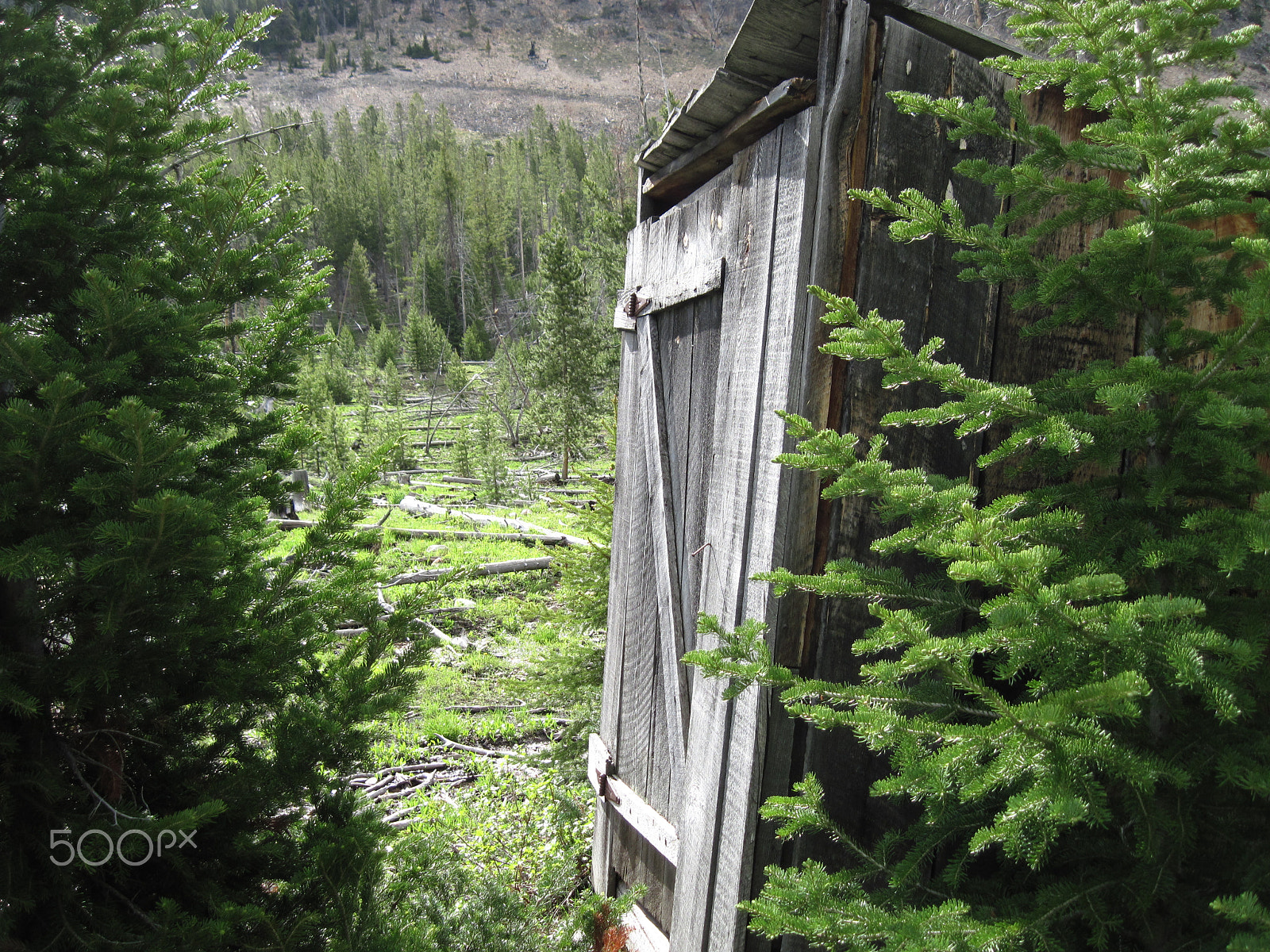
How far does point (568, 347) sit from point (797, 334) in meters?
19.5

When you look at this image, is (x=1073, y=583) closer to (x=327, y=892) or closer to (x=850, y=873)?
(x=850, y=873)

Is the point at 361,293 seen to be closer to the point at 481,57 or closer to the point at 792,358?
the point at 792,358

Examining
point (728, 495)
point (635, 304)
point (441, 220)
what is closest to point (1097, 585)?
point (728, 495)

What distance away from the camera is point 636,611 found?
355 centimetres

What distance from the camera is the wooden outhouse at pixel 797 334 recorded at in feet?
6.99

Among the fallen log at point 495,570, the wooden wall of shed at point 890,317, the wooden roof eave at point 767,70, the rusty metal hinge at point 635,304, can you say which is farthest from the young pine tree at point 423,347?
the wooden wall of shed at point 890,317

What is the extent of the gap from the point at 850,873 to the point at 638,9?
489 inches

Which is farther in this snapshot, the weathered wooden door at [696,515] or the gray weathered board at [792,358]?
the weathered wooden door at [696,515]

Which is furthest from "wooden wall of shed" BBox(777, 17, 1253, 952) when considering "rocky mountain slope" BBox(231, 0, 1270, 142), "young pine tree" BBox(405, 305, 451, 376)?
"rocky mountain slope" BBox(231, 0, 1270, 142)

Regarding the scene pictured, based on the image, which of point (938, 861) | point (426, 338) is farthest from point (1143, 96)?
point (426, 338)

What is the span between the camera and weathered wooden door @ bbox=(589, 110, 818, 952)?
228cm

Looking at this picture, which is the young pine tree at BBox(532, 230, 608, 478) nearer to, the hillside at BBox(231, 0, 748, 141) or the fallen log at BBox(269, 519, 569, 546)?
the fallen log at BBox(269, 519, 569, 546)

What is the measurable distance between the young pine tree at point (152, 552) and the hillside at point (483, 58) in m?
94.7

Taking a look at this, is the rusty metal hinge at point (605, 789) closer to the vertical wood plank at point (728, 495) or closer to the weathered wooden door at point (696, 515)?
the weathered wooden door at point (696, 515)
